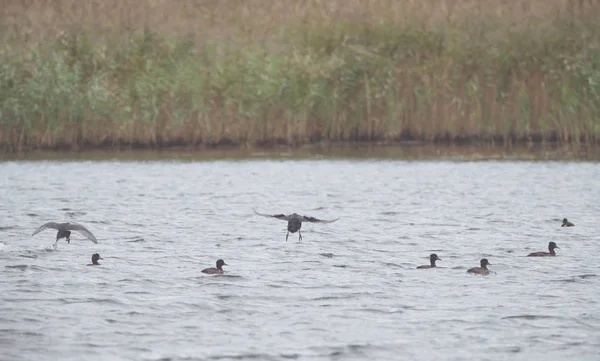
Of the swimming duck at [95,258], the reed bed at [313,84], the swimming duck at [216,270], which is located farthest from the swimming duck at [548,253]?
the reed bed at [313,84]

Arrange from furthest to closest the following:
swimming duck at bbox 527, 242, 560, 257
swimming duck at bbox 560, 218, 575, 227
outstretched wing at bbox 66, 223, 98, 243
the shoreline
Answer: the shoreline → swimming duck at bbox 560, 218, 575, 227 → outstretched wing at bbox 66, 223, 98, 243 → swimming duck at bbox 527, 242, 560, 257

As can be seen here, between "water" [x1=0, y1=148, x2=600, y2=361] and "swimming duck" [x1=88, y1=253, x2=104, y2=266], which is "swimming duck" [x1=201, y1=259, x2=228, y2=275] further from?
"swimming duck" [x1=88, y1=253, x2=104, y2=266]

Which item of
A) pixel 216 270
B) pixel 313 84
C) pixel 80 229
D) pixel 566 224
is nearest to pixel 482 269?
pixel 216 270

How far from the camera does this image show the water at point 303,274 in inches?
398

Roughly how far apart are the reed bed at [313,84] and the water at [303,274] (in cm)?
433

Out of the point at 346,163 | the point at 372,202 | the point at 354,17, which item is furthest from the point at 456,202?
the point at 354,17

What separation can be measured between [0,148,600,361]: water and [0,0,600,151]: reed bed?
171 inches

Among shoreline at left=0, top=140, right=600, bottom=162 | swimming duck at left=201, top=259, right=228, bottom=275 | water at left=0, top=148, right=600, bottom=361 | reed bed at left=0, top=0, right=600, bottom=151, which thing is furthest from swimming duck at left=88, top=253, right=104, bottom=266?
shoreline at left=0, top=140, right=600, bottom=162

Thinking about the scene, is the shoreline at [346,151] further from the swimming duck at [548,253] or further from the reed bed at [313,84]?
the swimming duck at [548,253]

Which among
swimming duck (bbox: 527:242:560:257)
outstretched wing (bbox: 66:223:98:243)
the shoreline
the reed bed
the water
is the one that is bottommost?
the water

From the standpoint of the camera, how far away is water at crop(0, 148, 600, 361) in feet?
33.1

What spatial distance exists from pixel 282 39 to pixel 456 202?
506 inches

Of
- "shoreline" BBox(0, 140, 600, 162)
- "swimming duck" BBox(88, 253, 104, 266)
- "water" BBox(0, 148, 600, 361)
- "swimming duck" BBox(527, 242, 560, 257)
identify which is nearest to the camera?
"water" BBox(0, 148, 600, 361)

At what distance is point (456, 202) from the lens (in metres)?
23.8
